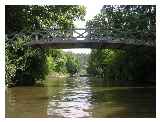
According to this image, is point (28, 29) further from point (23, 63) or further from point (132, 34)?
point (132, 34)

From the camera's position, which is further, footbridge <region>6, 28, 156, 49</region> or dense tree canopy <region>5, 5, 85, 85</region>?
footbridge <region>6, 28, 156, 49</region>

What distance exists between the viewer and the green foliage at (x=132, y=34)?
22875 mm

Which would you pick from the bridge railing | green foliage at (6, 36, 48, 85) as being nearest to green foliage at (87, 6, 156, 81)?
the bridge railing

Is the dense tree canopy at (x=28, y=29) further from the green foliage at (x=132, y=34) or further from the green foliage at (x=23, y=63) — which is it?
the green foliage at (x=132, y=34)

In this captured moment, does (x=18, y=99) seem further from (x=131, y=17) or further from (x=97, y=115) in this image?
(x=131, y=17)

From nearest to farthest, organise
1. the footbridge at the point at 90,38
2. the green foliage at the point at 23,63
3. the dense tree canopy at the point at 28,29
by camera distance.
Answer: the green foliage at the point at 23,63 → the dense tree canopy at the point at 28,29 → the footbridge at the point at 90,38

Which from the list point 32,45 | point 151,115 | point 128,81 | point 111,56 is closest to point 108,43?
point 32,45

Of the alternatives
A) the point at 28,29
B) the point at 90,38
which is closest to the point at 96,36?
the point at 90,38

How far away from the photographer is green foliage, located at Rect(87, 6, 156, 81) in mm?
22875

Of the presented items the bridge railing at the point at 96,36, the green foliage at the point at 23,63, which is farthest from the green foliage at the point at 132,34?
the green foliage at the point at 23,63

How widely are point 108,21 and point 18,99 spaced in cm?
1006

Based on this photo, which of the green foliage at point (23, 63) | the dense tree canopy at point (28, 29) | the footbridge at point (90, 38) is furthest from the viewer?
the footbridge at point (90, 38)

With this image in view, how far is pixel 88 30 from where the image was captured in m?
22.0

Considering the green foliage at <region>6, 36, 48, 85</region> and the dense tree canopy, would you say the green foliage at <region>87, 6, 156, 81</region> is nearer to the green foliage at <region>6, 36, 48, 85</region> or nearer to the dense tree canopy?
the dense tree canopy
